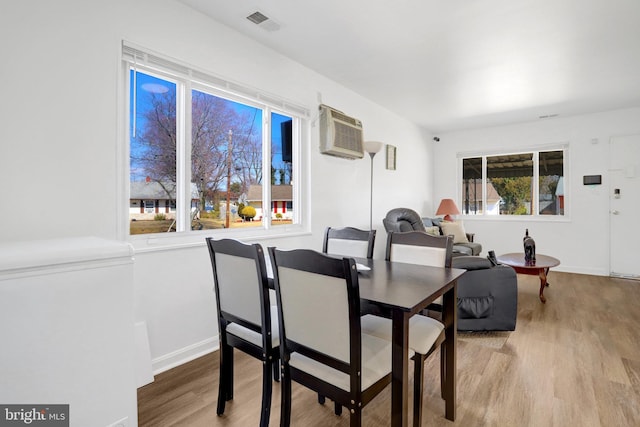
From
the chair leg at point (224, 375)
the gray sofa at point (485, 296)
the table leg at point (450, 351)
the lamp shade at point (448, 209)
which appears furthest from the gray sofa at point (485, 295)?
the lamp shade at point (448, 209)

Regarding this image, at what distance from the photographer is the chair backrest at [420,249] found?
202 cm

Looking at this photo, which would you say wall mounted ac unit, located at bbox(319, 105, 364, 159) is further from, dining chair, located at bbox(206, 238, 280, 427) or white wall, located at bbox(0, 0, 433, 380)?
dining chair, located at bbox(206, 238, 280, 427)

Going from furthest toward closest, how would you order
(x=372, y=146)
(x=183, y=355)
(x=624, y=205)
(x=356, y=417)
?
(x=624, y=205) < (x=372, y=146) < (x=183, y=355) < (x=356, y=417)

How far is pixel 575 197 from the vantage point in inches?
208

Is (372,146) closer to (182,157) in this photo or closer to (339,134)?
(339,134)

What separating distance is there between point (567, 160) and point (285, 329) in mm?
5963

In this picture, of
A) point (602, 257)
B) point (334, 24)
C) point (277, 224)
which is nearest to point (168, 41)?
point (334, 24)

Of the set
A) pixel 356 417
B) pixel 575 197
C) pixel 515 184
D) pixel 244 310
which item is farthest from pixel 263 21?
pixel 575 197

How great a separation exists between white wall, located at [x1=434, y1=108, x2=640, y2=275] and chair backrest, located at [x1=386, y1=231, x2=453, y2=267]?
456 cm

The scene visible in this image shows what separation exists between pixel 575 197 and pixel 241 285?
19.3 ft

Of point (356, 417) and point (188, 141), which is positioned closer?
point (356, 417)

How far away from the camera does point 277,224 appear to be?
329cm

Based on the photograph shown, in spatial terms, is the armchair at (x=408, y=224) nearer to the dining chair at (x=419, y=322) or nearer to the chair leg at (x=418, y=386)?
the dining chair at (x=419, y=322)

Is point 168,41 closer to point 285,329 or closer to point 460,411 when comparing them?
point 285,329
